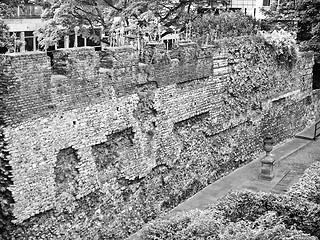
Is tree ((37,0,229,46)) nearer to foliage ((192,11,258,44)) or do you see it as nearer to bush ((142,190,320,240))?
foliage ((192,11,258,44))

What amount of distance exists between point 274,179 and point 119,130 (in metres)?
5.84

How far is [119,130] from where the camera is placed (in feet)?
35.7

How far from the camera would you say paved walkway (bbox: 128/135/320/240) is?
43.4ft

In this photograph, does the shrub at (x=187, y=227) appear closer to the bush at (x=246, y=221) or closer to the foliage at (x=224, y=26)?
the bush at (x=246, y=221)

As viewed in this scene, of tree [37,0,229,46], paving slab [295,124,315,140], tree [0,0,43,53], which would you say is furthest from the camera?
tree [37,0,229,46]

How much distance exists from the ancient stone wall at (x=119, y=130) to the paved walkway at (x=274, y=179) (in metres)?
0.27

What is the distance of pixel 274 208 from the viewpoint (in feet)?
32.5

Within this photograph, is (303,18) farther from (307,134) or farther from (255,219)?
(255,219)

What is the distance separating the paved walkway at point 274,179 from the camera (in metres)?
13.2

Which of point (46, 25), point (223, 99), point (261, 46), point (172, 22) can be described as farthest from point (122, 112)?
point (172, 22)

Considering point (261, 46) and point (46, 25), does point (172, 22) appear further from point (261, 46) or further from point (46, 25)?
point (261, 46)

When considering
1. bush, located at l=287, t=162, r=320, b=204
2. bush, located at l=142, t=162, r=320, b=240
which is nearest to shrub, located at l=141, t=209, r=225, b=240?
bush, located at l=142, t=162, r=320, b=240

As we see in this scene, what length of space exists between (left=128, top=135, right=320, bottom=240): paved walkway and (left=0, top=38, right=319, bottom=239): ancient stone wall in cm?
27

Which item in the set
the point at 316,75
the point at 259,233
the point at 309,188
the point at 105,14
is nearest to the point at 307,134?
the point at 316,75
